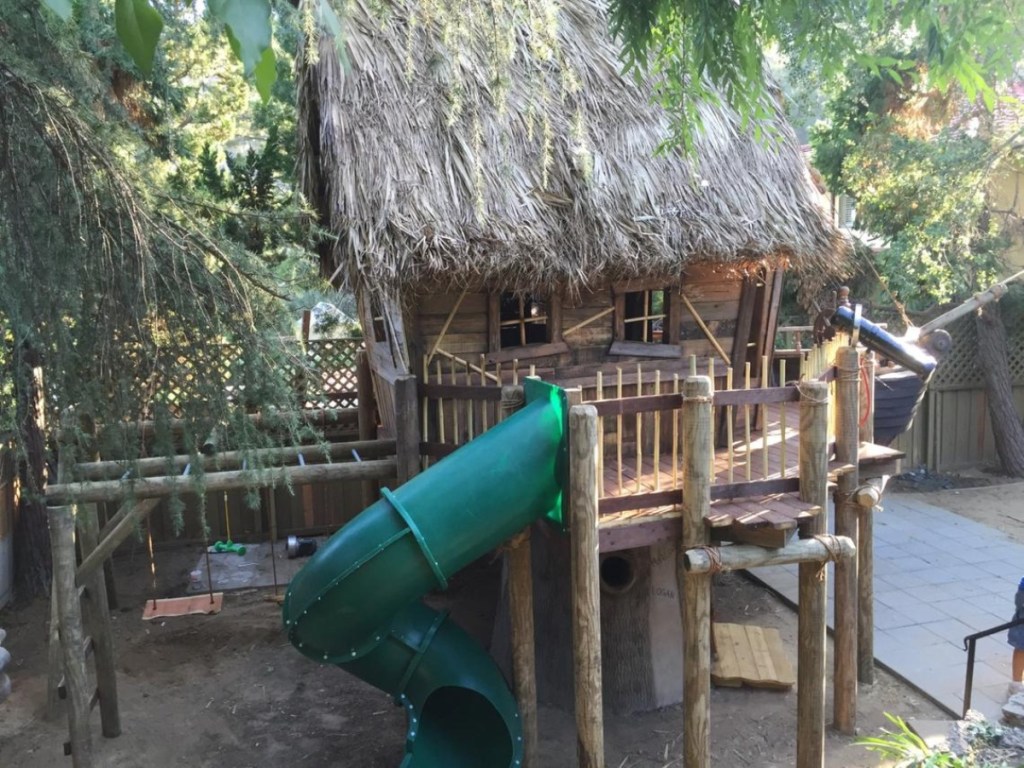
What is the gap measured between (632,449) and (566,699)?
6.55ft

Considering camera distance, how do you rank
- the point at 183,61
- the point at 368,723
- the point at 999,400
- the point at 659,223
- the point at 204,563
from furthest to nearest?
the point at 999,400, the point at 204,563, the point at 183,61, the point at 659,223, the point at 368,723

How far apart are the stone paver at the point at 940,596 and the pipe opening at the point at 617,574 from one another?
228 cm

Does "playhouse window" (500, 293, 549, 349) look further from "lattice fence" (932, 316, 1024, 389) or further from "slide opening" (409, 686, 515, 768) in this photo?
"lattice fence" (932, 316, 1024, 389)

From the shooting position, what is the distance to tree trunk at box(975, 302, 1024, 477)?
12.3m

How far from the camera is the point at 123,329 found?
3.32 metres

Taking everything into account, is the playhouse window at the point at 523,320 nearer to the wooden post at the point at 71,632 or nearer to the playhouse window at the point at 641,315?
the playhouse window at the point at 641,315

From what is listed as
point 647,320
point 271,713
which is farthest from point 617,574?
point 271,713

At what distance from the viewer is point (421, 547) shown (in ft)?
14.4

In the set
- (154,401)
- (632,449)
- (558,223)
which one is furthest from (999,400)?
(154,401)

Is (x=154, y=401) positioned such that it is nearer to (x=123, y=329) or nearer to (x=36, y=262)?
(x=123, y=329)

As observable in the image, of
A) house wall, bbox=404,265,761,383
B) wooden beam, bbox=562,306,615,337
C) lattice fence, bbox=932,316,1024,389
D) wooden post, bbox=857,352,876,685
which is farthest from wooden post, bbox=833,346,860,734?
lattice fence, bbox=932,316,1024,389

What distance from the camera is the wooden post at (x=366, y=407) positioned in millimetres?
8508

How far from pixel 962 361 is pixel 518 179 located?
952 cm

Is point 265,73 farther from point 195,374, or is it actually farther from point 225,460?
point 225,460
